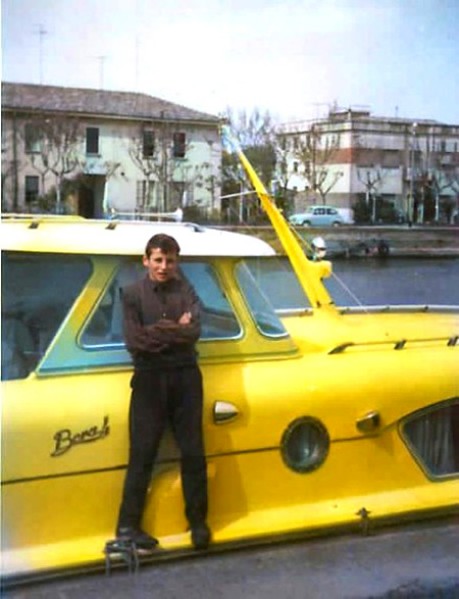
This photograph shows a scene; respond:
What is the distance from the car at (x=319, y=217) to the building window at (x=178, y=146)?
1.19ft

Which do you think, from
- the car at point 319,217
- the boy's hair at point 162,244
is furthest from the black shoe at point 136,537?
the car at point 319,217

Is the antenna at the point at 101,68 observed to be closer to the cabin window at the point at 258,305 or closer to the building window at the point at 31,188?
the building window at the point at 31,188

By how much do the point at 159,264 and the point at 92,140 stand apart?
340mm

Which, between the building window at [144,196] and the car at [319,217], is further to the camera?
the car at [319,217]

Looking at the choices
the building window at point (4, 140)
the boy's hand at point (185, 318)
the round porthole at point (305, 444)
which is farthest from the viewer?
the round porthole at point (305, 444)

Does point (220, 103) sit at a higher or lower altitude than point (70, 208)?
higher

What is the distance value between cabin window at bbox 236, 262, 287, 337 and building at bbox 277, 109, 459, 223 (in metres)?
0.23

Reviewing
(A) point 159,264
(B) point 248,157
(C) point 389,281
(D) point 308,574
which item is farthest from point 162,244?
(D) point 308,574

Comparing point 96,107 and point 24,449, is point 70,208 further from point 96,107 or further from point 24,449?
point 24,449

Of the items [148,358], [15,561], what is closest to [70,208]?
[148,358]

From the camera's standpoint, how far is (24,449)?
2.39m

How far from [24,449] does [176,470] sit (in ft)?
1.23

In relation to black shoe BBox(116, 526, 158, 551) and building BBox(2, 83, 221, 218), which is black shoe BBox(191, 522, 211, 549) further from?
building BBox(2, 83, 221, 218)

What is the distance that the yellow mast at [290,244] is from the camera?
2678 millimetres
